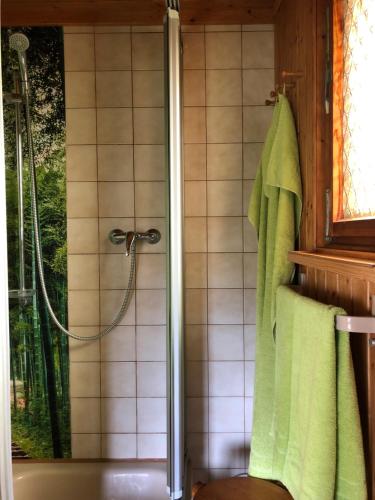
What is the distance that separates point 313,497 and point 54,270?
4.49 feet

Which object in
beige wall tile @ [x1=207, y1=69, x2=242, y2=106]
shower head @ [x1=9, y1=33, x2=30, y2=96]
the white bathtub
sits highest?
shower head @ [x1=9, y1=33, x2=30, y2=96]

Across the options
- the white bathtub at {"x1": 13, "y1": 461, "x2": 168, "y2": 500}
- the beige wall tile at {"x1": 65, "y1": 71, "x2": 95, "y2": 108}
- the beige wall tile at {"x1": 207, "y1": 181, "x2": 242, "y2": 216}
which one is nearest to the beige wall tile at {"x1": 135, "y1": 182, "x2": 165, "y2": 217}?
the beige wall tile at {"x1": 207, "y1": 181, "x2": 242, "y2": 216}

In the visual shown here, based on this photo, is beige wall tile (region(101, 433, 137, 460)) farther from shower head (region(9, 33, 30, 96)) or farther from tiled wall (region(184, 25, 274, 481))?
shower head (region(9, 33, 30, 96))

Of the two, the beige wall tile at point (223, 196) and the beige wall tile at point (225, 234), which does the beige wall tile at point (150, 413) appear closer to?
the beige wall tile at point (225, 234)

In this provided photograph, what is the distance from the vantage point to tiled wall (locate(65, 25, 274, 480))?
1762mm

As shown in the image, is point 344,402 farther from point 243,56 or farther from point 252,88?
point 243,56

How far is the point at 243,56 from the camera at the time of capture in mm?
1757

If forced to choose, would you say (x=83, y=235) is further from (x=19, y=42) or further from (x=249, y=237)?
(x=19, y=42)

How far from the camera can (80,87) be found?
1.76 m

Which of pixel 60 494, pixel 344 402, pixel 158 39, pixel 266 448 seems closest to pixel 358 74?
pixel 344 402

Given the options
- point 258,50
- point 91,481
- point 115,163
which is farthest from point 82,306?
point 258,50

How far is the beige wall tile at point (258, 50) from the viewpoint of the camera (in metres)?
1.75

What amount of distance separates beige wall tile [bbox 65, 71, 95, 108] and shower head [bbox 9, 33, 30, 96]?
0.58ft

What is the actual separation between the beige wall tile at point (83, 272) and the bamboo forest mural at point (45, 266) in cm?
4
